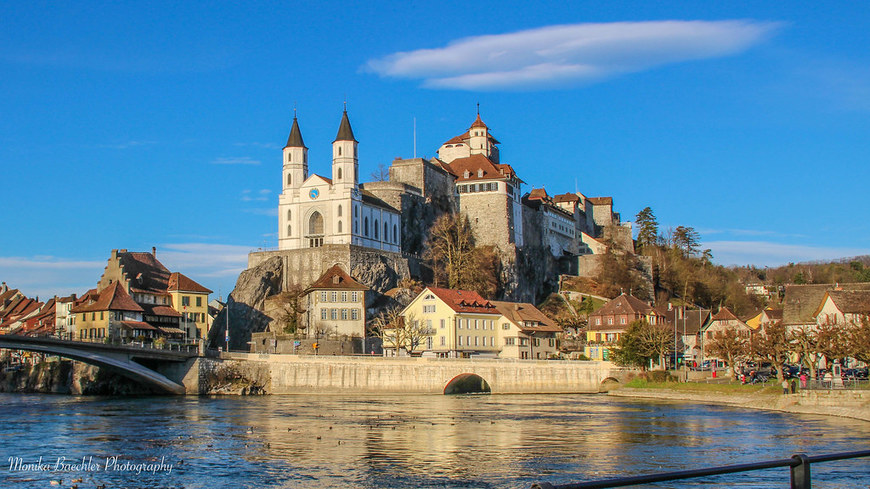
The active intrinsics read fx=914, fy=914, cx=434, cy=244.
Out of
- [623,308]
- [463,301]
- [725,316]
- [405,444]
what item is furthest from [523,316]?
[405,444]

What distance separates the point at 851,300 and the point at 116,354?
207ft

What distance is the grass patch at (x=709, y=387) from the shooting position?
6244cm

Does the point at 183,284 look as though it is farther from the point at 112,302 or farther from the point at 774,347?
the point at 774,347

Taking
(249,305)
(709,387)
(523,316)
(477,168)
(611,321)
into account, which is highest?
(477,168)

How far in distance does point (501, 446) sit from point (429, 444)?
3.30 m

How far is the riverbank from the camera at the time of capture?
173ft

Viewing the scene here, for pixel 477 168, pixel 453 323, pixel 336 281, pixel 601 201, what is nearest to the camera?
pixel 453 323

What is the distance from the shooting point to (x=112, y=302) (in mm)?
95625

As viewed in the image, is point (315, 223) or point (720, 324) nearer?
point (720, 324)

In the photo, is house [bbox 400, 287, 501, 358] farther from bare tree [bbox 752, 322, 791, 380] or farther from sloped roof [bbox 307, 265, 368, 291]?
bare tree [bbox 752, 322, 791, 380]

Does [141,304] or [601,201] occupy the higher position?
[601,201]

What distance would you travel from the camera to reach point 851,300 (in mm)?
78500

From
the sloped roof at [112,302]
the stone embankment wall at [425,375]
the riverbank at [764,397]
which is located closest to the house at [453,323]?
the stone embankment wall at [425,375]

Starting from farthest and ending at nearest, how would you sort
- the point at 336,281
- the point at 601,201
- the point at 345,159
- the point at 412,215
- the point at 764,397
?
the point at 601,201
the point at 412,215
the point at 345,159
the point at 336,281
the point at 764,397
